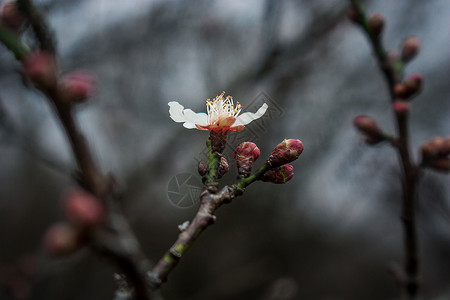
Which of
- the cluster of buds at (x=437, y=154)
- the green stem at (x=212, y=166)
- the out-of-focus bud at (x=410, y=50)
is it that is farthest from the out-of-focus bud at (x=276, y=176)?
the out-of-focus bud at (x=410, y=50)

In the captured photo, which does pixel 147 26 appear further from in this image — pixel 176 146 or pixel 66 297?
pixel 66 297

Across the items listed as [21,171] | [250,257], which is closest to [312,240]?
[250,257]

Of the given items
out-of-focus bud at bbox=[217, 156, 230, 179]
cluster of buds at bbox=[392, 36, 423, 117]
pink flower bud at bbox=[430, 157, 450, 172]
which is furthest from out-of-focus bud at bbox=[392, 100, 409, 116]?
out-of-focus bud at bbox=[217, 156, 230, 179]

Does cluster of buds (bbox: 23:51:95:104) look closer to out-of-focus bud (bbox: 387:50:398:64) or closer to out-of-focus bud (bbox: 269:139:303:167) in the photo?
out-of-focus bud (bbox: 269:139:303:167)

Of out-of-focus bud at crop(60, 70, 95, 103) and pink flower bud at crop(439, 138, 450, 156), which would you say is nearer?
out-of-focus bud at crop(60, 70, 95, 103)

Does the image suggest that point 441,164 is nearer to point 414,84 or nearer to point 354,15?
point 414,84
